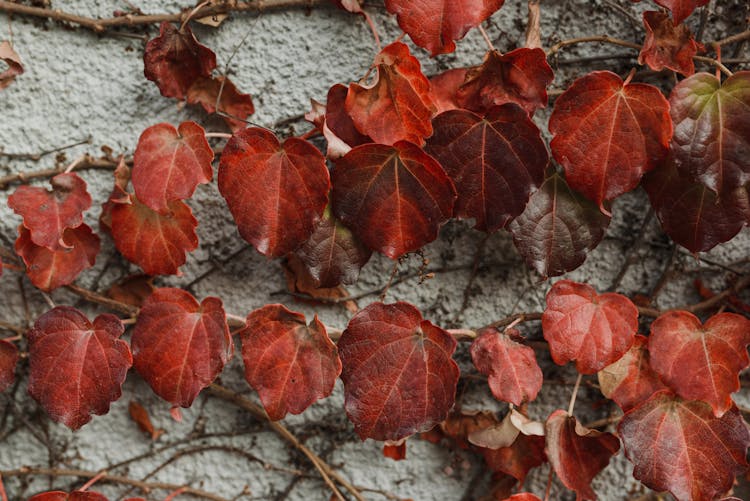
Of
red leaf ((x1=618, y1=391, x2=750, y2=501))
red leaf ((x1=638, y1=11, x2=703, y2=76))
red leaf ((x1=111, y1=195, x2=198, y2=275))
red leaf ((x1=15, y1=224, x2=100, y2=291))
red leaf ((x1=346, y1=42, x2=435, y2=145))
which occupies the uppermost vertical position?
red leaf ((x1=638, y1=11, x2=703, y2=76))

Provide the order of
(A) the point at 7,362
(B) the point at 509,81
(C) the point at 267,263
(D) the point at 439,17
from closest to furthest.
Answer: (D) the point at 439,17, (B) the point at 509,81, (A) the point at 7,362, (C) the point at 267,263

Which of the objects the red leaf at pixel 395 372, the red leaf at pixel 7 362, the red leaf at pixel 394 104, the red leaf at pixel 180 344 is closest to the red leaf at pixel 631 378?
the red leaf at pixel 395 372

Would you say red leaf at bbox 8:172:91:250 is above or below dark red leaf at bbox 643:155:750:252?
below

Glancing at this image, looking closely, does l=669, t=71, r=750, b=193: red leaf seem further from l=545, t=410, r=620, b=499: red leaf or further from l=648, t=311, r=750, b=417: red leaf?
l=545, t=410, r=620, b=499: red leaf

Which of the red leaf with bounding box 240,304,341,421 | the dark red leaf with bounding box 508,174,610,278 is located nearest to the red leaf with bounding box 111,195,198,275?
the red leaf with bounding box 240,304,341,421

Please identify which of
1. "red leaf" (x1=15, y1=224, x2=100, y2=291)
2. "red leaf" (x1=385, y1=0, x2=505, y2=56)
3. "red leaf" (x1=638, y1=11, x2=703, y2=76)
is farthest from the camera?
"red leaf" (x1=15, y1=224, x2=100, y2=291)

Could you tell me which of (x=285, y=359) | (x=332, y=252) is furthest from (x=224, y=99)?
(x=285, y=359)

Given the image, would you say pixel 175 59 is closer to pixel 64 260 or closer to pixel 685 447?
pixel 64 260

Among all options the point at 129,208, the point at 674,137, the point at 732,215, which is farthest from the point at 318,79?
the point at 732,215

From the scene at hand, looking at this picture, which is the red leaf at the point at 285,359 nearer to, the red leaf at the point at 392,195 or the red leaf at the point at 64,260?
the red leaf at the point at 392,195
